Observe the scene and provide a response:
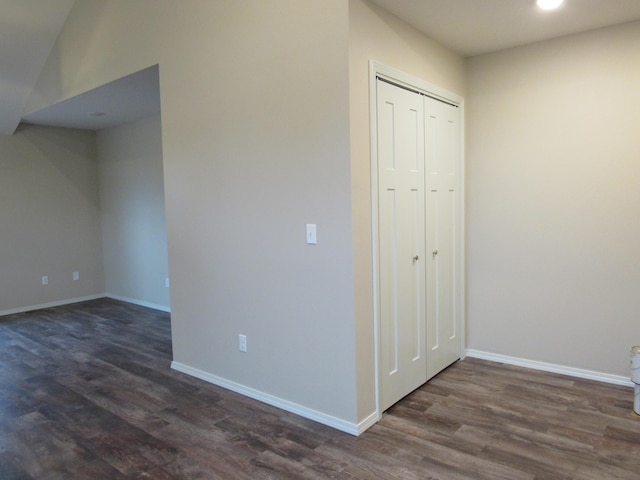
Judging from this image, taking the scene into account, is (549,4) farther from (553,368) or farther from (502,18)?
(553,368)

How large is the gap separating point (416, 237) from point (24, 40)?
14.0ft

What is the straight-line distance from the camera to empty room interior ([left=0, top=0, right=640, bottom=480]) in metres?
2.50

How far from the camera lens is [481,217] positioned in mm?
3592

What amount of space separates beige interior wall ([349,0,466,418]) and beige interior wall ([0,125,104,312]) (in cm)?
526

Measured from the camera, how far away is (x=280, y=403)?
289 cm

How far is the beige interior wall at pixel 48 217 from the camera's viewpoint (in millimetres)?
5695

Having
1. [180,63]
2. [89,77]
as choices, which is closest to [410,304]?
[180,63]

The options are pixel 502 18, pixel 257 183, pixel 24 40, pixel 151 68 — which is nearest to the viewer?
pixel 502 18

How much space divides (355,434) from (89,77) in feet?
12.5

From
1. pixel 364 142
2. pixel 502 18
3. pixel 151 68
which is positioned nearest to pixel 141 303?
pixel 151 68

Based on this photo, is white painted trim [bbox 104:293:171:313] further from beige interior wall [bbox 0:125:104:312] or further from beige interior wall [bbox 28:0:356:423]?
beige interior wall [bbox 28:0:356:423]

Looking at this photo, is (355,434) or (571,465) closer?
(571,465)

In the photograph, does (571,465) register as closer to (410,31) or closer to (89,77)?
(410,31)

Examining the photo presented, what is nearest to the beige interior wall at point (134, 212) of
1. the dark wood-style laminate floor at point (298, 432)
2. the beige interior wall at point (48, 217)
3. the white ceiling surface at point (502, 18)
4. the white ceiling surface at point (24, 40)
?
the beige interior wall at point (48, 217)
